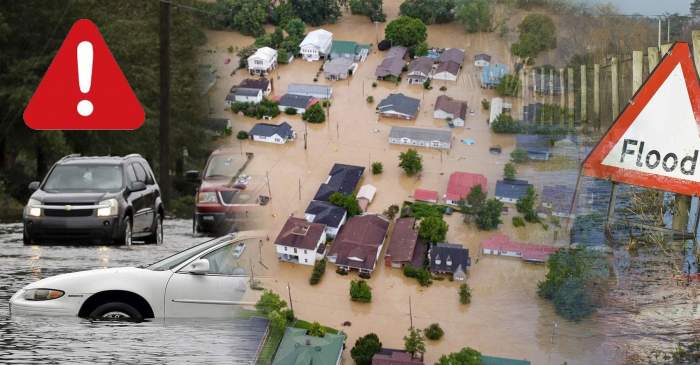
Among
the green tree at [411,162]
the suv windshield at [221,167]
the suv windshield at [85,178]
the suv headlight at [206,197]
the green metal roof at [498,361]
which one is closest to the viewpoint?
the suv windshield at [85,178]

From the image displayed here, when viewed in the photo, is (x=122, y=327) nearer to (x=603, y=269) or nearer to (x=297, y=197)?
(x=603, y=269)

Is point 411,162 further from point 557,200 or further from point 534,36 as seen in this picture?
point 557,200

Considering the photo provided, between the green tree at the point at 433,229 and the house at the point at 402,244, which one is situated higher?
the green tree at the point at 433,229

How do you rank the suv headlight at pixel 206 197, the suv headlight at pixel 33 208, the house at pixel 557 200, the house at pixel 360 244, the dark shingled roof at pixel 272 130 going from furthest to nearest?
the dark shingled roof at pixel 272 130, the house at pixel 360 244, the house at pixel 557 200, the suv headlight at pixel 206 197, the suv headlight at pixel 33 208

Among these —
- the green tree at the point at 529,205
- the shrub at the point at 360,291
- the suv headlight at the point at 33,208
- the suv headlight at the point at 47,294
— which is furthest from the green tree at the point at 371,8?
the suv headlight at the point at 47,294

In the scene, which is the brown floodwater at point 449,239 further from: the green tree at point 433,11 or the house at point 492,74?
the green tree at point 433,11

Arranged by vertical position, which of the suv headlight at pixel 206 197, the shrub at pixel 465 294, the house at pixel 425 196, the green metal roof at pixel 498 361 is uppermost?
the suv headlight at pixel 206 197

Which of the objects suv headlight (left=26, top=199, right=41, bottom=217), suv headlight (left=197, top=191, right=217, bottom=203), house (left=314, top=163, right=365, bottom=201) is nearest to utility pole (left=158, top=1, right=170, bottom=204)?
suv headlight (left=197, top=191, right=217, bottom=203)
